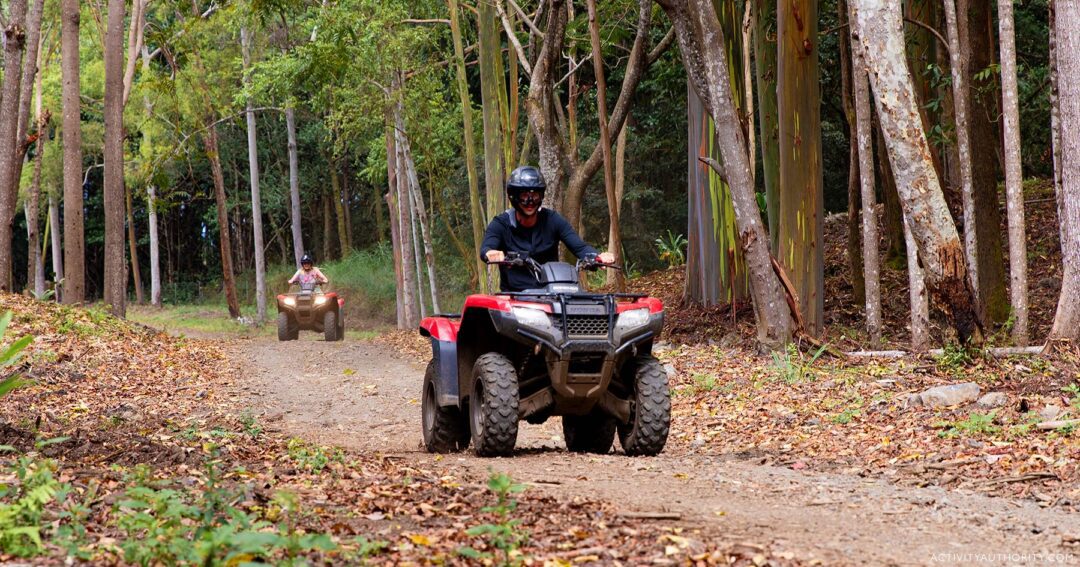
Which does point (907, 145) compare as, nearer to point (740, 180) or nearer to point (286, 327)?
point (740, 180)

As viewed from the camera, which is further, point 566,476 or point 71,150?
point 71,150

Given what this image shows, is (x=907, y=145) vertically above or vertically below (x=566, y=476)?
above

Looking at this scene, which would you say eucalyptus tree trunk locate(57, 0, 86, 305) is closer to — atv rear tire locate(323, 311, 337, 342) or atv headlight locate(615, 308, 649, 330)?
atv rear tire locate(323, 311, 337, 342)

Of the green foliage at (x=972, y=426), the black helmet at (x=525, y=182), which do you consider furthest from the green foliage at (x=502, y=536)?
the green foliage at (x=972, y=426)

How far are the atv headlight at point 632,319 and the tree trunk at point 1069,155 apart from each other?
5243 mm

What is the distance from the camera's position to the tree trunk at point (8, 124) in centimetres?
1764

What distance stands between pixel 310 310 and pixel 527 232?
54.0ft

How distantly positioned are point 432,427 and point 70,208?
47.9 ft

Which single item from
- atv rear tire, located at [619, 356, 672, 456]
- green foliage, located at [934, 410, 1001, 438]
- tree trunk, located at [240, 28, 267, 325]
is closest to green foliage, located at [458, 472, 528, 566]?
atv rear tire, located at [619, 356, 672, 456]

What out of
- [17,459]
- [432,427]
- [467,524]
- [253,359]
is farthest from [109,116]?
[467,524]

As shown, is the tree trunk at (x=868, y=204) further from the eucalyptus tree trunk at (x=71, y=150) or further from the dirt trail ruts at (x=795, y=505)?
the eucalyptus tree trunk at (x=71, y=150)

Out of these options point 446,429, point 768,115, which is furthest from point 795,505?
point 768,115

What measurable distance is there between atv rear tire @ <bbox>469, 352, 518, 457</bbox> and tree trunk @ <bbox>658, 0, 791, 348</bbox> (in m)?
6.02

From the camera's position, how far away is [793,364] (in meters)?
12.4
